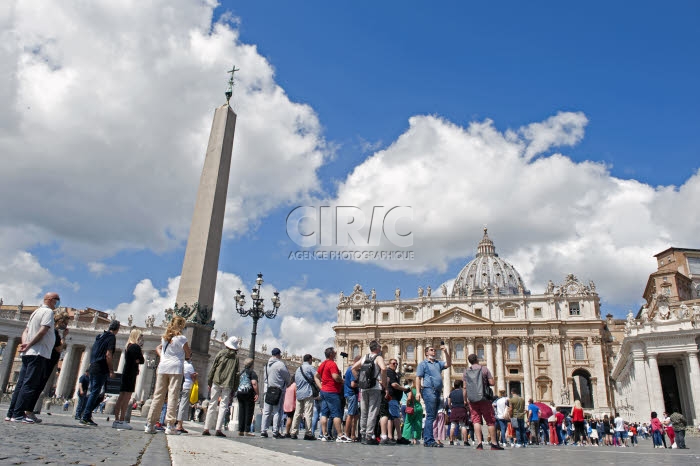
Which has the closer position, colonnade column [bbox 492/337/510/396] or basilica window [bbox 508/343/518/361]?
colonnade column [bbox 492/337/510/396]

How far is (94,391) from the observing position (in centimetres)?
778

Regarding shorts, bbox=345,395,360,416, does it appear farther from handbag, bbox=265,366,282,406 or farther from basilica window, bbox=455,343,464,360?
basilica window, bbox=455,343,464,360

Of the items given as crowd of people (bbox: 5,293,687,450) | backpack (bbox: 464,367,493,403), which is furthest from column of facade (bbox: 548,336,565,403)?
backpack (bbox: 464,367,493,403)

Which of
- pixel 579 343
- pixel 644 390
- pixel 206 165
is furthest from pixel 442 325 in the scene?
pixel 206 165

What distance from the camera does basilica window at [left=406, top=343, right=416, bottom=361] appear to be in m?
64.3

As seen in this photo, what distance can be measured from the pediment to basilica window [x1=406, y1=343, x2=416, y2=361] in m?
3.74

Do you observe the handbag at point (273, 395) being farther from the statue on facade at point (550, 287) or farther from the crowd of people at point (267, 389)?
the statue on facade at point (550, 287)

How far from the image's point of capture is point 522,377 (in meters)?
58.8

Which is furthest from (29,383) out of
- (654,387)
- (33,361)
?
(654,387)

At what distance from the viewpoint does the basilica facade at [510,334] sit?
57688 mm

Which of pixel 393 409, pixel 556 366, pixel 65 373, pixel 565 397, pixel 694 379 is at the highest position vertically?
pixel 556 366

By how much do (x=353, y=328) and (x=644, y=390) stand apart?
39504 millimetres

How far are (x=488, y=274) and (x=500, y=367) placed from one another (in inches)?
1585

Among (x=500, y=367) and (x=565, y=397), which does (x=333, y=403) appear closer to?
(x=565, y=397)
